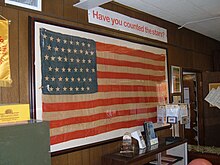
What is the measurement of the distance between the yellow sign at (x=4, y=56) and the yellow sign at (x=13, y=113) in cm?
50

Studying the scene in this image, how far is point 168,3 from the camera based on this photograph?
3.66m

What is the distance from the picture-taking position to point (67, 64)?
111 inches

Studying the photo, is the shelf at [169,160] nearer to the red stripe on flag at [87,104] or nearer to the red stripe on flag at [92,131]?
the red stripe on flag at [92,131]

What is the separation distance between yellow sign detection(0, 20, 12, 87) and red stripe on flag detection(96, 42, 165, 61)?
119 cm

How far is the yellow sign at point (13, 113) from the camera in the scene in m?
1.78

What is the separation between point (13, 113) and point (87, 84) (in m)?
1.27

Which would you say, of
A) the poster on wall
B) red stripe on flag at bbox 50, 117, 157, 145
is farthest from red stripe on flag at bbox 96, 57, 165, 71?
red stripe on flag at bbox 50, 117, 157, 145

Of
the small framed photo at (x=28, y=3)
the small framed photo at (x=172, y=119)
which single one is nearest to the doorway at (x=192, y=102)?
the small framed photo at (x=172, y=119)

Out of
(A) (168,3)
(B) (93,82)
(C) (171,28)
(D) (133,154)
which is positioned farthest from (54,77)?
(C) (171,28)

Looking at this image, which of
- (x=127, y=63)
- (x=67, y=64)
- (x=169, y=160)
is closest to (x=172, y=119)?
(x=169, y=160)

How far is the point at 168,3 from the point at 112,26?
93 centimetres

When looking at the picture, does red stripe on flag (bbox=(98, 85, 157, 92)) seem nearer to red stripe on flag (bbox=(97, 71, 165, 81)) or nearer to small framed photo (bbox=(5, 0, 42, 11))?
red stripe on flag (bbox=(97, 71, 165, 81))

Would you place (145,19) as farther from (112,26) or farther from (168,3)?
(112,26)

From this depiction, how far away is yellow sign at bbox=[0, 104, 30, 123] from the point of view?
1.78m
